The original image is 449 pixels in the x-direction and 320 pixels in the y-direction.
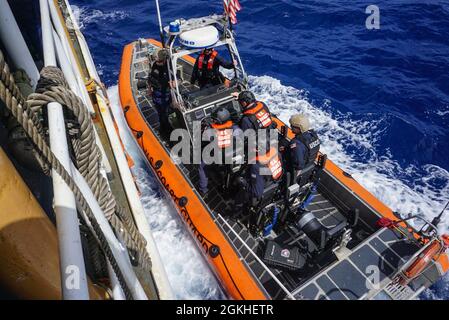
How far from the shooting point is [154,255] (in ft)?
8.16

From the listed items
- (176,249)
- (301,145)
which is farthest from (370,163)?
(176,249)

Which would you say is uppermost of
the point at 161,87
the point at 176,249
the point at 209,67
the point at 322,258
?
the point at 209,67

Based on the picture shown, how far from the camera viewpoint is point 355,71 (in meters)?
9.95

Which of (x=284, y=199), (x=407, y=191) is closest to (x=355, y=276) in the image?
(x=284, y=199)

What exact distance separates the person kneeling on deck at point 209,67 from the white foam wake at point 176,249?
2.47 meters

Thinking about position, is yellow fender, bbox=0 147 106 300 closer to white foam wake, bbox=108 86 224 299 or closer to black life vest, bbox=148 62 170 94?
white foam wake, bbox=108 86 224 299

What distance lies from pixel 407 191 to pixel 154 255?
19.4 feet

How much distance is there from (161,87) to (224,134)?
8.46ft

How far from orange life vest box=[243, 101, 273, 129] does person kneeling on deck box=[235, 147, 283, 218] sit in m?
0.61

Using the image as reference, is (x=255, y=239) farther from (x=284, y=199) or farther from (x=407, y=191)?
(x=407, y=191)

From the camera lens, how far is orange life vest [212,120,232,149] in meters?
4.44

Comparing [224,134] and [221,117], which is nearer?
[224,134]

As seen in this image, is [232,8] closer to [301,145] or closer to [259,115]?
[259,115]

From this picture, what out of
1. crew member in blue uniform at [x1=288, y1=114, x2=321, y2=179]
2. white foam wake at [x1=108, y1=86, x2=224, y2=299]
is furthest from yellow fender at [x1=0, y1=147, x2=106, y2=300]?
white foam wake at [x1=108, y1=86, x2=224, y2=299]
